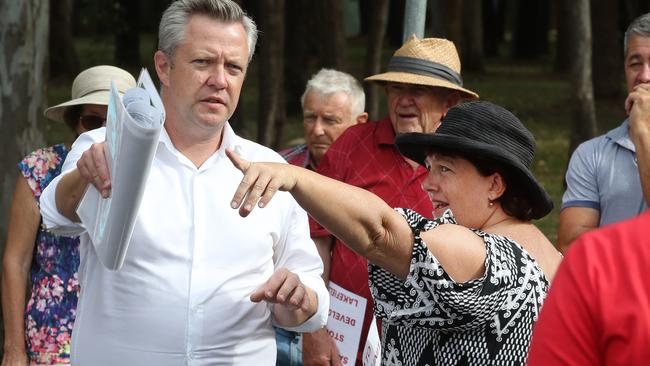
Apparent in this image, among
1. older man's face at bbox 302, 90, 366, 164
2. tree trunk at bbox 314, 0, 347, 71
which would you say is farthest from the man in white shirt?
tree trunk at bbox 314, 0, 347, 71

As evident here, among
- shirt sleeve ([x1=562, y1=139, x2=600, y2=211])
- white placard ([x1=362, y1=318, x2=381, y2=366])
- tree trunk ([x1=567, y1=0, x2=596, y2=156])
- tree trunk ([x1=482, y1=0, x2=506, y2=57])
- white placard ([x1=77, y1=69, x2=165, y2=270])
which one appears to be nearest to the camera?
white placard ([x1=77, y1=69, x2=165, y2=270])

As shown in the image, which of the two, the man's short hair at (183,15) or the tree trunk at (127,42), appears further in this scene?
the tree trunk at (127,42)

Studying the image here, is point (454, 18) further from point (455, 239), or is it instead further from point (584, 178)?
point (455, 239)

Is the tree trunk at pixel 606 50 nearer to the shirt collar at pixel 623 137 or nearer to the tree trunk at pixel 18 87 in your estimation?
the tree trunk at pixel 18 87

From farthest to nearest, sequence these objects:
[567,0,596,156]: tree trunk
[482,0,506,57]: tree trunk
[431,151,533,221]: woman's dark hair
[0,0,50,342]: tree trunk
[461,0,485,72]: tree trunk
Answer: [482,0,506,57]: tree trunk, [461,0,485,72]: tree trunk, [567,0,596,156]: tree trunk, [0,0,50,342]: tree trunk, [431,151,533,221]: woman's dark hair

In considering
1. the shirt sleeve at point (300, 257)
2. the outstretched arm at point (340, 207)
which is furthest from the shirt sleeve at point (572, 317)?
the shirt sleeve at point (300, 257)

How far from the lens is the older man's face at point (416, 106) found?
20.2ft

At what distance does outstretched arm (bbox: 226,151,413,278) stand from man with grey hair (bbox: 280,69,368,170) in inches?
150

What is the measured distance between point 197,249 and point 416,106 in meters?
2.18

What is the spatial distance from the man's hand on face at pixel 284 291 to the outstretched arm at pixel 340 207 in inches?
27.0

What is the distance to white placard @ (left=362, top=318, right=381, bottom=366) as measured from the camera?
201 inches

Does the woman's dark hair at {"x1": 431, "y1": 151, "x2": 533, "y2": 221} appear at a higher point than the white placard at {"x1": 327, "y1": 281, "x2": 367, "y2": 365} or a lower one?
higher

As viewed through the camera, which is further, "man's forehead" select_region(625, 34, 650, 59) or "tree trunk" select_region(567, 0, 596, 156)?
"tree trunk" select_region(567, 0, 596, 156)

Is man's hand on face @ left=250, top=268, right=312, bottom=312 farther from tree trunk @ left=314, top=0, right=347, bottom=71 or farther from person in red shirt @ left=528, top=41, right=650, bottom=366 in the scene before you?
tree trunk @ left=314, top=0, right=347, bottom=71
